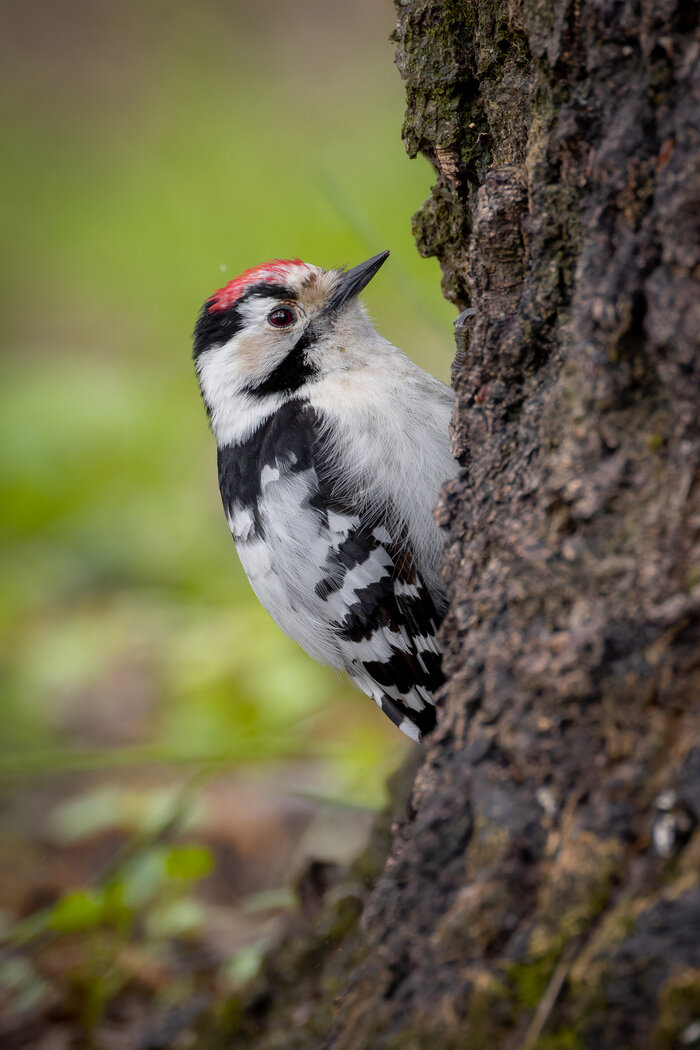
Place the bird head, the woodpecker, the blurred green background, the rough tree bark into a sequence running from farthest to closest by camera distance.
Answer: the blurred green background < the bird head < the woodpecker < the rough tree bark

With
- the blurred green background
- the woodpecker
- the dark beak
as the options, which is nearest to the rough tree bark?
the woodpecker

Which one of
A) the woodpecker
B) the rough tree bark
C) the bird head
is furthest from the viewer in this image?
the bird head

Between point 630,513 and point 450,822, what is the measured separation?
0.59 m

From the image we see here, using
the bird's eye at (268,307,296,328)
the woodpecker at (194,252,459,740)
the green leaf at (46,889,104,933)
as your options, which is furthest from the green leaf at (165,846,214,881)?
the bird's eye at (268,307,296,328)

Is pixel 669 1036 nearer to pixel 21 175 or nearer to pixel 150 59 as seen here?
pixel 21 175

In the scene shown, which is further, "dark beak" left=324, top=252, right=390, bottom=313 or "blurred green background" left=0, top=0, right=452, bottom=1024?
"blurred green background" left=0, top=0, right=452, bottom=1024

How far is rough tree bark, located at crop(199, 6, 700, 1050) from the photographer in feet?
4.58

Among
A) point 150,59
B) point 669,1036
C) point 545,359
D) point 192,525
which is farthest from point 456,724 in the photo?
point 150,59

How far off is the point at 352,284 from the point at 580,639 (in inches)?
73.7

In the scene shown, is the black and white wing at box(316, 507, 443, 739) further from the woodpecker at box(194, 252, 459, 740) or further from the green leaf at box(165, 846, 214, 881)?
the green leaf at box(165, 846, 214, 881)

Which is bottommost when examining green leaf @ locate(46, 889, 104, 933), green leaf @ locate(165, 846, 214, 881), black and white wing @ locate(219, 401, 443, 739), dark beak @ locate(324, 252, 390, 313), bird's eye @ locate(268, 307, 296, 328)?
green leaf @ locate(165, 846, 214, 881)

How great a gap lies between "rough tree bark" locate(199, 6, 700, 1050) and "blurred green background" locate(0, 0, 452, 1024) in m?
1.27

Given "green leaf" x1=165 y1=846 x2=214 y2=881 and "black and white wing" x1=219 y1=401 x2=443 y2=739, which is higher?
"black and white wing" x1=219 y1=401 x2=443 y2=739

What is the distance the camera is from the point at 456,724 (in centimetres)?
171
